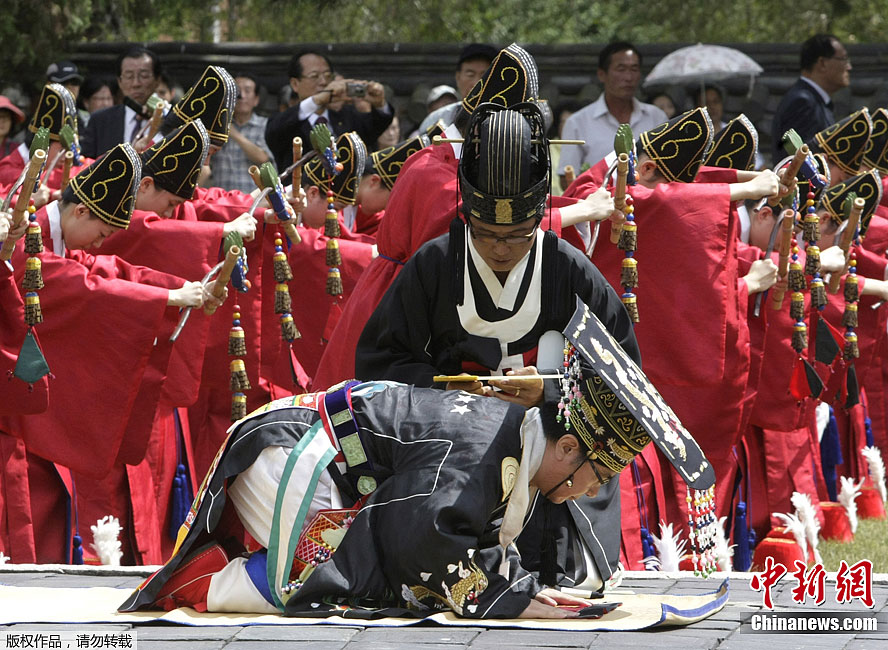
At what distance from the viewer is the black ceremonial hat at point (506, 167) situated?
4.70m

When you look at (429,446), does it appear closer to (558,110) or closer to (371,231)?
(371,231)

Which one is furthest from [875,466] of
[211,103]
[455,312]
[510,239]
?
[510,239]

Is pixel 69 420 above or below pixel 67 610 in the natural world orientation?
above

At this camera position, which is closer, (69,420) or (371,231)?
(69,420)

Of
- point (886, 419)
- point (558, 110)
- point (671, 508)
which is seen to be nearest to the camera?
point (671, 508)

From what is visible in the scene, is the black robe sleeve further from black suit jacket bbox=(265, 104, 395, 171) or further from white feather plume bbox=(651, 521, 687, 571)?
black suit jacket bbox=(265, 104, 395, 171)

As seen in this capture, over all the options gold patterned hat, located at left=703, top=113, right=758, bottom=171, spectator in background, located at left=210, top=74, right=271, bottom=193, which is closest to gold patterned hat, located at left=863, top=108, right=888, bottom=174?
gold patterned hat, located at left=703, top=113, right=758, bottom=171

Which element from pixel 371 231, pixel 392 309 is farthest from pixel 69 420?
pixel 371 231

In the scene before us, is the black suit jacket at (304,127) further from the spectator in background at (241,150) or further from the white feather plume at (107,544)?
the white feather plume at (107,544)

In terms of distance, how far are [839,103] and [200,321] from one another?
24.7 feet

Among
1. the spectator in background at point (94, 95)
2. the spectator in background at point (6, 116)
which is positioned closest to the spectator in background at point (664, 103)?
the spectator in background at point (94, 95)

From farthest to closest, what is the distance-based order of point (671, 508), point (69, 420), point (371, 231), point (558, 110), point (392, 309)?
point (558, 110), point (371, 231), point (671, 508), point (69, 420), point (392, 309)

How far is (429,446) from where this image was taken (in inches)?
169

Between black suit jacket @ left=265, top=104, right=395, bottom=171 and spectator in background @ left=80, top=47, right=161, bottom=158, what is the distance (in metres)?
0.72
